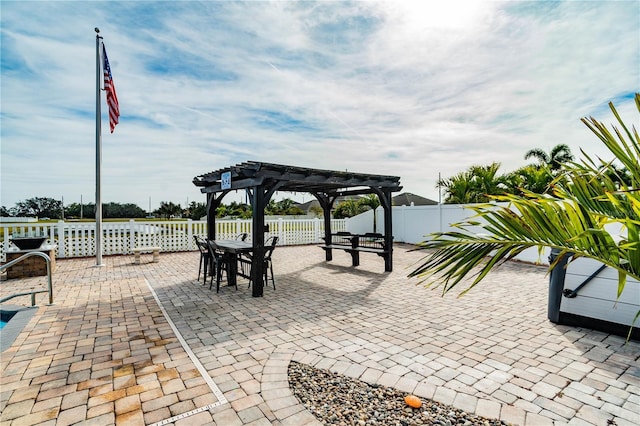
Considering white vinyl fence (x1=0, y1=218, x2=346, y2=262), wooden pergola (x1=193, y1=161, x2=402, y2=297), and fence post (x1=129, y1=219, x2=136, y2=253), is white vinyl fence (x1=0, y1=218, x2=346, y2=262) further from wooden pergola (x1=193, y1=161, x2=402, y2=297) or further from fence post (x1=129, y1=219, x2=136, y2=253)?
wooden pergola (x1=193, y1=161, x2=402, y2=297)

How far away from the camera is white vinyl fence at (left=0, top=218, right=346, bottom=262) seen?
900 cm

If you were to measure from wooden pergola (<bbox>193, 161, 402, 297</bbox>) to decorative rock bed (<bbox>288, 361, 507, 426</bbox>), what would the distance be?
10.3 feet

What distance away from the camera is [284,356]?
10.3ft

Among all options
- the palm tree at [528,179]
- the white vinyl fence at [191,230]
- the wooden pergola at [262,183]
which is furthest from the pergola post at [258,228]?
the palm tree at [528,179]

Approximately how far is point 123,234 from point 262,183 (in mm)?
7482

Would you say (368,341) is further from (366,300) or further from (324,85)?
(324,85)

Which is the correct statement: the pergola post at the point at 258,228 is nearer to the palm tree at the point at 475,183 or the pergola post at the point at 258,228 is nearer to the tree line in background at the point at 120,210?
the palm tree at the point at 475,183

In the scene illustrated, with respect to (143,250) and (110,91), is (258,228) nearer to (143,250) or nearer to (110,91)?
(143,250)

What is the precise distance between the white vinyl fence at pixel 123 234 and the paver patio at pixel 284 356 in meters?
4.54

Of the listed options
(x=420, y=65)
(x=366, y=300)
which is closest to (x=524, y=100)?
(x=420, y=65)

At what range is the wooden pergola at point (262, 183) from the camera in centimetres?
571

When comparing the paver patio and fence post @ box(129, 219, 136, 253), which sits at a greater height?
fence post @ box(129, 219, 136, 253)

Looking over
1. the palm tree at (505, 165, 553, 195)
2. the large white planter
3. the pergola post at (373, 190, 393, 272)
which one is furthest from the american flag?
the palm tree at (505, 165, 553, 195)

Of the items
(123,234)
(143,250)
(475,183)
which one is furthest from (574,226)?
(475,183)
